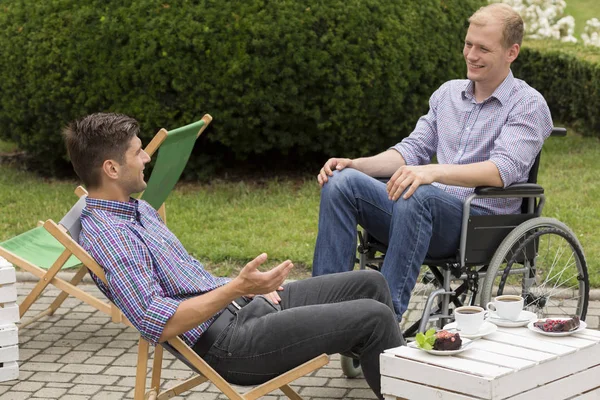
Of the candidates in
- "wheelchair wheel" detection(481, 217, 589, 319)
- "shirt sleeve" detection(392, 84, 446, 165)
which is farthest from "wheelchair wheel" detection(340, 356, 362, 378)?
"shirt sleeve" detection(392, 84, 446, 165)

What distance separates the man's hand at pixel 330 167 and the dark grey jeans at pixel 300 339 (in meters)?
1.05

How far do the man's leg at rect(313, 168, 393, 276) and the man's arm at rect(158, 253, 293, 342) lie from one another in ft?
3.62

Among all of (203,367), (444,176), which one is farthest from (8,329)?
(444,176)

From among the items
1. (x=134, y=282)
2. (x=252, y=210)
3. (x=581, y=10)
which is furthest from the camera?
(x=581, y=10)

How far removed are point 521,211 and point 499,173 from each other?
0.35 metres

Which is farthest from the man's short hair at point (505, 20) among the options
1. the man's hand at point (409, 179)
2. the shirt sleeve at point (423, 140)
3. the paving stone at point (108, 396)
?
the paving stone at point (108, 396)

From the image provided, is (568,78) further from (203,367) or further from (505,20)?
(203,367)

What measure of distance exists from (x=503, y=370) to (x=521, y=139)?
1614 millimetres

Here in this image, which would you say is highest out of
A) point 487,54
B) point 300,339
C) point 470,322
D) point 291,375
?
point 487,54

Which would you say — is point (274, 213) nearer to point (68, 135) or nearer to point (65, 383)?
point (65, 383)

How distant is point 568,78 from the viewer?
1045 centimetres

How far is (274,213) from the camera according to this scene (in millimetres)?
7777

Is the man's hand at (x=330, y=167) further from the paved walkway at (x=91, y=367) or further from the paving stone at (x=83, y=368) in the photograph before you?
the paving stone at (x=83, y=368)

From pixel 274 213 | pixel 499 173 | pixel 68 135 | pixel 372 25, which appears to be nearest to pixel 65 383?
pixel 68 135
